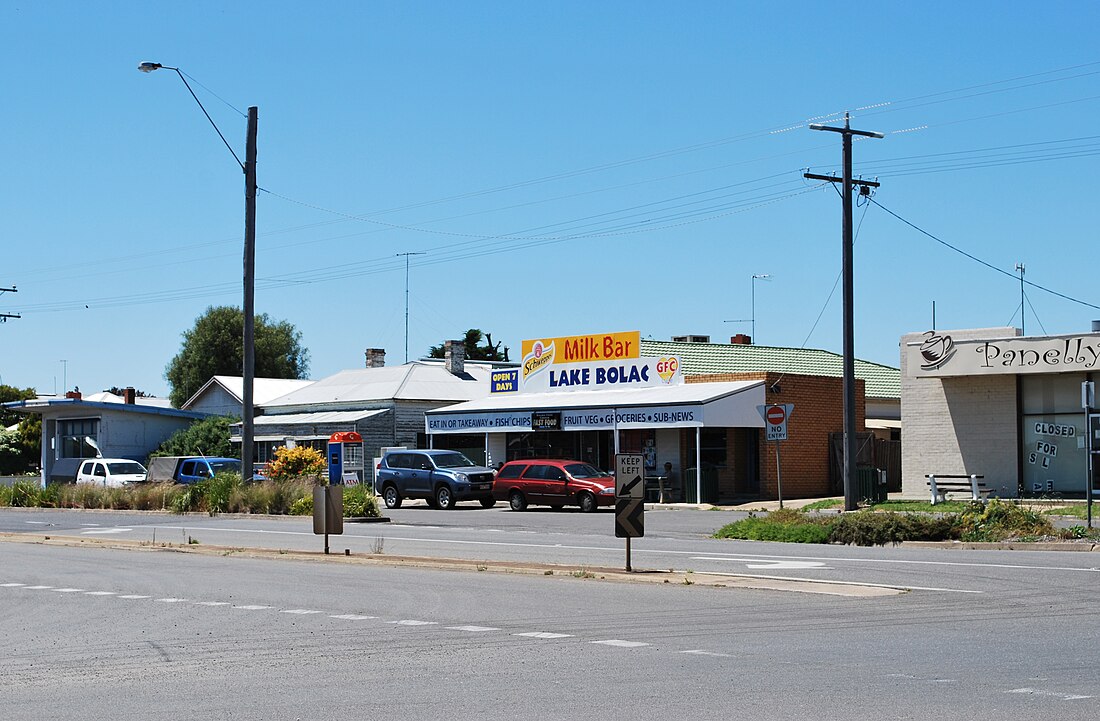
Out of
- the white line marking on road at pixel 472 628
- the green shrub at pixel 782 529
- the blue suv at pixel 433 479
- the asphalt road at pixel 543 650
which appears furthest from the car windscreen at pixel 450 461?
the white line marking on road at pixel 472 628

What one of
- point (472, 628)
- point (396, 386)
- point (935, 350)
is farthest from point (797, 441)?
point (472, 628)

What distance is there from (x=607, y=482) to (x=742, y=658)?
26.1m

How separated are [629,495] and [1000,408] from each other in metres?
21.5

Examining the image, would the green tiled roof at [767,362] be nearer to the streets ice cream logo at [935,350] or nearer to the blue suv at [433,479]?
the blue suv at [433,479]

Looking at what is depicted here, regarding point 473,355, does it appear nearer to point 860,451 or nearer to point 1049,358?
point 860,451

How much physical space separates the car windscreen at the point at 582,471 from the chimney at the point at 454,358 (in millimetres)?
21923

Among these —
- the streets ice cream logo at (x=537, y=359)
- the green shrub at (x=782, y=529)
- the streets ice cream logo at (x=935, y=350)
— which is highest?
the streets ice cream logo at (x=537, y=359)

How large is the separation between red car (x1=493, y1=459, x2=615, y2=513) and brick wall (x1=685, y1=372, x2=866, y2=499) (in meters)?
5.52

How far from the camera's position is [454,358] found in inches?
2343

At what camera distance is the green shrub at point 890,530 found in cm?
2270

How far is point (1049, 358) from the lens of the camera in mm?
34094

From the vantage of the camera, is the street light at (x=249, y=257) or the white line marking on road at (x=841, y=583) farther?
the street light at (x=249, y=257)

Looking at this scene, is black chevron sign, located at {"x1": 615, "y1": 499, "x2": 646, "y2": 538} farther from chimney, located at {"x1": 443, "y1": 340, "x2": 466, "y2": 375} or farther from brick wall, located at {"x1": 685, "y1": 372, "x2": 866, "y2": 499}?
chimney, located at {"x1": 443, "y1": 340, "x2": 466, "y2": 375}

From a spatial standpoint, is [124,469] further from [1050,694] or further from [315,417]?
[1050,694]
